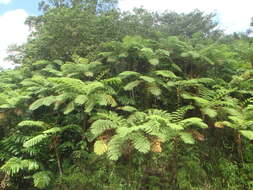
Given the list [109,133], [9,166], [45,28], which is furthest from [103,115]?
[45,28]

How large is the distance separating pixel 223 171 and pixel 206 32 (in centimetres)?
1201

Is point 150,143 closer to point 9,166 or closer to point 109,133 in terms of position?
point 109,133

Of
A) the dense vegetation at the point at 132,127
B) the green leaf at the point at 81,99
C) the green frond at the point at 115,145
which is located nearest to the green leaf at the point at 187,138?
the dense vegetation at the point at 132,127

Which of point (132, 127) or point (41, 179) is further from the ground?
point (132, 127)

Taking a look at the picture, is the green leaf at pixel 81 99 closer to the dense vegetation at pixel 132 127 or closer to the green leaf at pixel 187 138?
the dense vegetation at pixel 132 127

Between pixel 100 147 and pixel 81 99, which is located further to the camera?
pixel 81 99

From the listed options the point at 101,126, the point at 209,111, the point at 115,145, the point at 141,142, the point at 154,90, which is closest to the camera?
the point at 141,142

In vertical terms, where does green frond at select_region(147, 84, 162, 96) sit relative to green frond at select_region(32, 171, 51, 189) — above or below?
above

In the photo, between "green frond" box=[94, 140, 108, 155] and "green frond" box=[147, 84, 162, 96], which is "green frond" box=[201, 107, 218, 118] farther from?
"green frond" box=[94, 140, 108, 155]

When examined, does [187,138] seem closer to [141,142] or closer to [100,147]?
[141,142]

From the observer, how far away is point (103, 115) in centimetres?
360

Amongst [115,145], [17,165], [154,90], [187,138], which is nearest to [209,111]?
[187,138]

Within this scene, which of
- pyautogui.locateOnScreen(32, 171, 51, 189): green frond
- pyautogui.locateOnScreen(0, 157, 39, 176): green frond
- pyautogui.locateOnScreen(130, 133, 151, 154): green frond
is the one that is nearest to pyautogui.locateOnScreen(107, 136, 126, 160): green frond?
pyautogui.locateOnScreen(130, 133, 151, 154): green frond

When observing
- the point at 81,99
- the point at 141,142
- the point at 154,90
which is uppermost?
the point at 81,99
